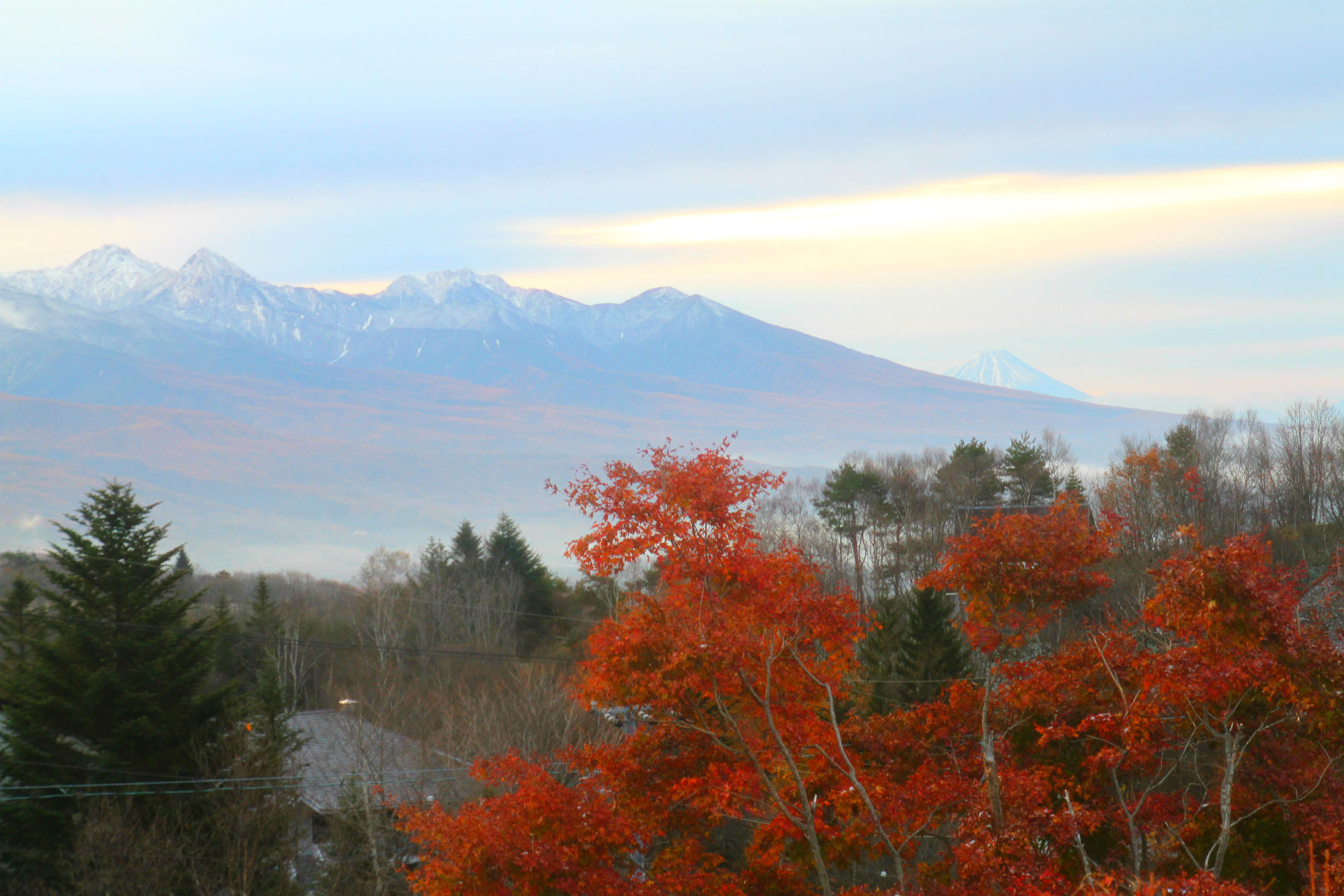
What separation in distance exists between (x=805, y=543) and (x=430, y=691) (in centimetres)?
3959

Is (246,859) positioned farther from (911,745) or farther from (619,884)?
(911,745)

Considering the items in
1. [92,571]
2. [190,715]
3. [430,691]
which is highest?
[92,571]

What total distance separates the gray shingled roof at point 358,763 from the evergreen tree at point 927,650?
15138 mm

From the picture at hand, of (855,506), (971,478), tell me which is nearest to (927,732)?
(971,478)

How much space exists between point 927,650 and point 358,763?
1801 cm

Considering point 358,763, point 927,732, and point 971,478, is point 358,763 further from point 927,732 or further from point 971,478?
point 971,478

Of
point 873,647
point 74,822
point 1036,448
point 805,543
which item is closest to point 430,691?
point 873,647

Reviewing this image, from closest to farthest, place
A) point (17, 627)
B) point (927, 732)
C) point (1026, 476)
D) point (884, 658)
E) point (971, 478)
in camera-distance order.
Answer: point (927, 732)
point (17, 627)
point (884, 658)
point (1026, 476)
point (971, 478)

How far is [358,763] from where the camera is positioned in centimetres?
2822

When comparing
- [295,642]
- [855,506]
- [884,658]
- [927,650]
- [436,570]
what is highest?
[855,506]

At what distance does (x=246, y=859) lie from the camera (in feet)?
66.0

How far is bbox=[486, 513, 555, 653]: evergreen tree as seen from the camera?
56.2 metres

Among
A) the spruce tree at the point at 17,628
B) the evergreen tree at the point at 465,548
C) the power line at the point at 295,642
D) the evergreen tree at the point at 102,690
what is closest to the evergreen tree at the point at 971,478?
the evergreen tree at the point at 465,548

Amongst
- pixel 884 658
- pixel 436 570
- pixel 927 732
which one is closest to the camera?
pixel 927 732
